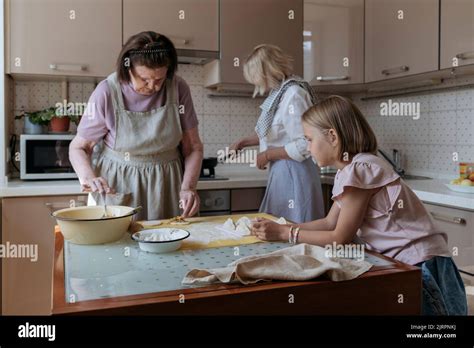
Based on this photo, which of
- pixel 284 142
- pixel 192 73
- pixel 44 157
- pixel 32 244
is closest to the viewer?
pixel 284 142

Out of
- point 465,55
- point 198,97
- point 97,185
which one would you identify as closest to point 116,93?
point 97,185

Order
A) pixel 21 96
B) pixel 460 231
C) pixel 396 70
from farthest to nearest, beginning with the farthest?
pixel 21 96, pixel 396 70, pixel 460 231

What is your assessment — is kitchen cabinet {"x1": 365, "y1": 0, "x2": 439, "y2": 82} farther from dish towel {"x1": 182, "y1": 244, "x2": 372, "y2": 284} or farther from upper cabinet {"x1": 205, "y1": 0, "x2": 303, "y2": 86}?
dish towel {"x1": 182, "y1": 244, "x2": 372, "y2": 284}

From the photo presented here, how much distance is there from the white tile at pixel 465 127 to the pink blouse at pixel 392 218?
1256 millimetres

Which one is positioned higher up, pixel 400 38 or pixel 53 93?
pixel 400 38

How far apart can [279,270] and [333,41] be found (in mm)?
1983

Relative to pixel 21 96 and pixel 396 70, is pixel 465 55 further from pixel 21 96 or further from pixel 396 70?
pixel 21 96

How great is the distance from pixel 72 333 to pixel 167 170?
826 millimetres

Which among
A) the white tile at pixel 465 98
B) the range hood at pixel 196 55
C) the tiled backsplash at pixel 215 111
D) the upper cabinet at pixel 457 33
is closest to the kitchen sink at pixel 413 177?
the white tile at pixel 465 98

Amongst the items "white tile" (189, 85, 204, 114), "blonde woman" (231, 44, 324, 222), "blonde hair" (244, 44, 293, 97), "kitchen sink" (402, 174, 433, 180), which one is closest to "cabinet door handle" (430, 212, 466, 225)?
"blonde woman" (231, 44, 324, 222)

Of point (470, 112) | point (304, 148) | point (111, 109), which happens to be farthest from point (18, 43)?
Answer: point (470, 112)

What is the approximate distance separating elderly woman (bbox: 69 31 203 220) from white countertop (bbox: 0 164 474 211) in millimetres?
556

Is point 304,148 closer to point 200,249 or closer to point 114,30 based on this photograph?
point 200,249

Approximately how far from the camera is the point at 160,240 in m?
0.96
